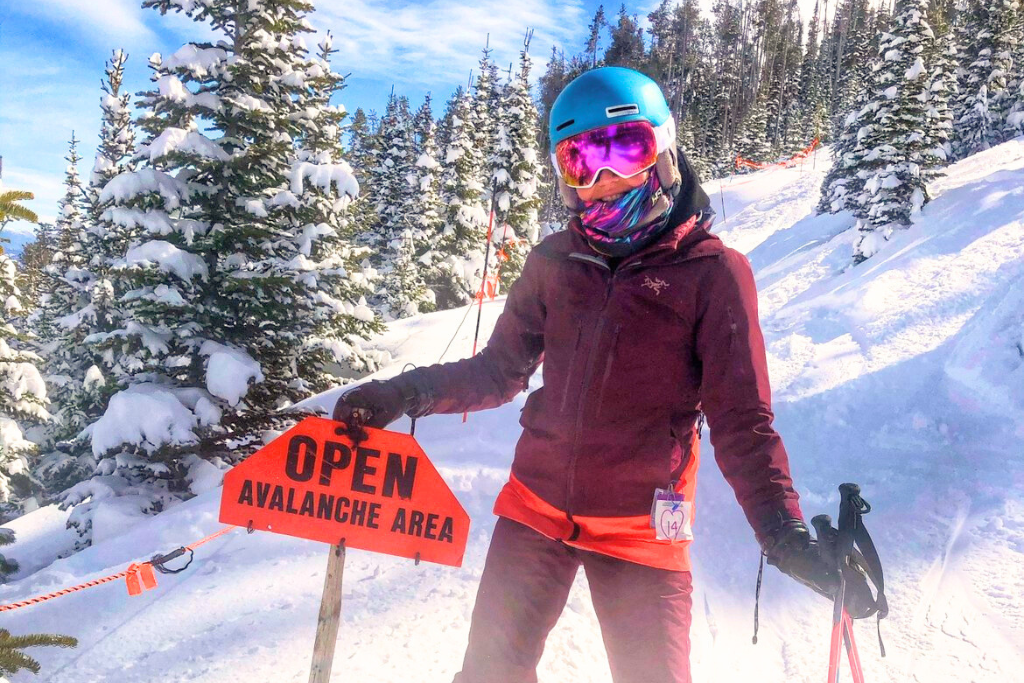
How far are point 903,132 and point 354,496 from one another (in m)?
20.4

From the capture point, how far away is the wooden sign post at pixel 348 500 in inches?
93.4

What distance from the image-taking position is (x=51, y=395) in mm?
20625

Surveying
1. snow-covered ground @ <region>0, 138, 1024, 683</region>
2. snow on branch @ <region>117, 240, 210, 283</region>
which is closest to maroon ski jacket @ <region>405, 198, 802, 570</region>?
snow-covered ground @ <region>0, 138, 1024, 683</region>

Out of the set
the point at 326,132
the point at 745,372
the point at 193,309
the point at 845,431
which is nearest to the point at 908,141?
the point at 845,431

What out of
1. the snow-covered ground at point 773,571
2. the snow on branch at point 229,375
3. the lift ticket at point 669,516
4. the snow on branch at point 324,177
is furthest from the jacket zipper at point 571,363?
the snow on branch at point 324,177

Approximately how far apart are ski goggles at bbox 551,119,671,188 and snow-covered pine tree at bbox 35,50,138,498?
56.8 ft

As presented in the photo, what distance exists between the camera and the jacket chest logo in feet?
6.70

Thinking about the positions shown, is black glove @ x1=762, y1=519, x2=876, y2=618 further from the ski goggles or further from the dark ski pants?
the ski goggles

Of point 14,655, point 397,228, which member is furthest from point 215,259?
point 397,228

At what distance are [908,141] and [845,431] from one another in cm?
1437

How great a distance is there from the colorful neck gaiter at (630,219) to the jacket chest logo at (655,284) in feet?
0.47

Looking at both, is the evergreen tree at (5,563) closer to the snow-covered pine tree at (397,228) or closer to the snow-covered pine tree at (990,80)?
the snow-covered pine tree at (397,228)

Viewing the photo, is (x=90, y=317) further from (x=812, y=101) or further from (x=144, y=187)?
(x=812, y=101)

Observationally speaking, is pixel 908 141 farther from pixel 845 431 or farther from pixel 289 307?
pixel 289 307
